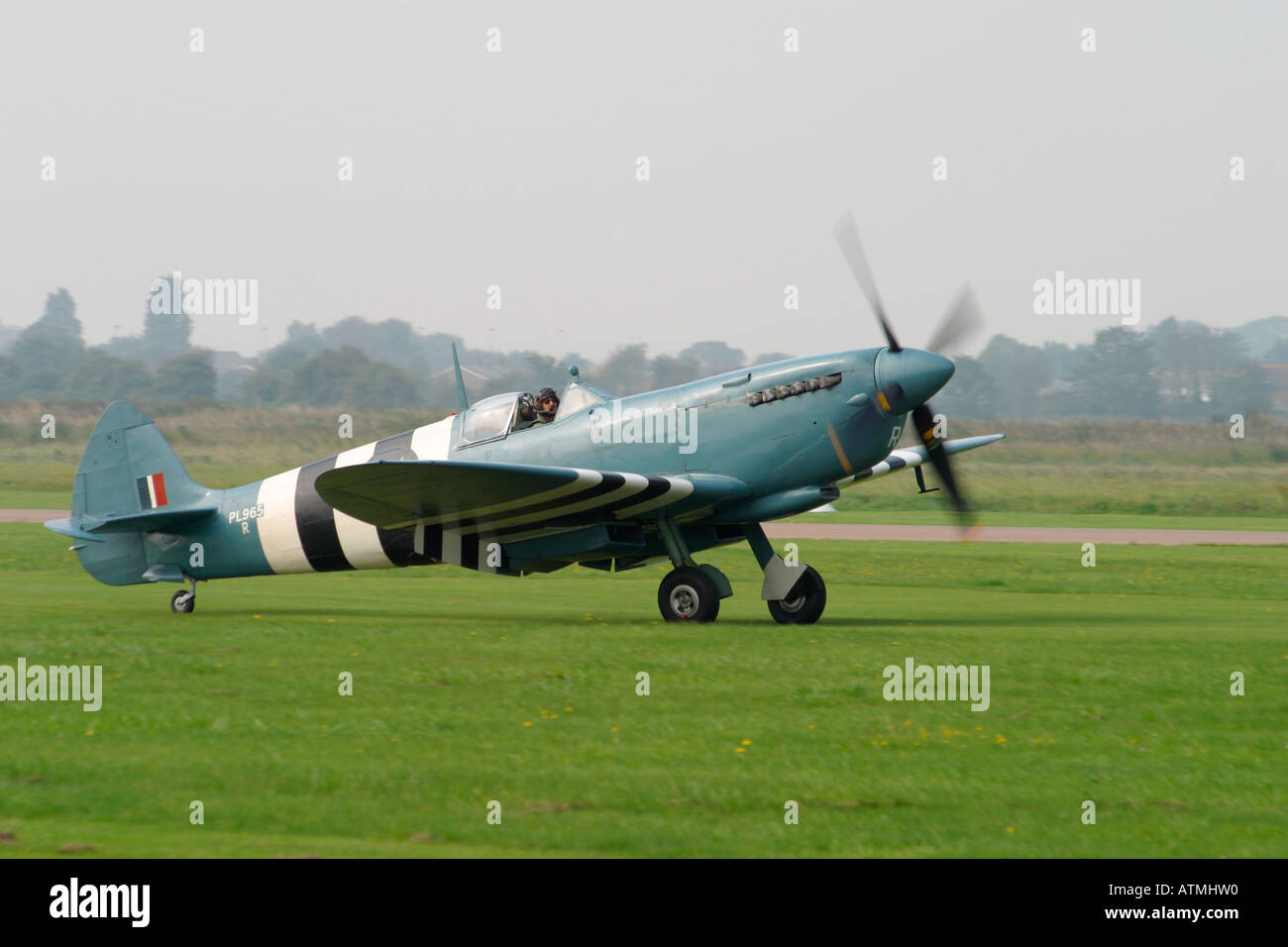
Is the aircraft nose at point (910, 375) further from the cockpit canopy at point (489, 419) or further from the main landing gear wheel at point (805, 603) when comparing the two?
the cockpit canopy at point (489, 419)

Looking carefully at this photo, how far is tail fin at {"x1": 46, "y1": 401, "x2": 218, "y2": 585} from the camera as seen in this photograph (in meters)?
17.9

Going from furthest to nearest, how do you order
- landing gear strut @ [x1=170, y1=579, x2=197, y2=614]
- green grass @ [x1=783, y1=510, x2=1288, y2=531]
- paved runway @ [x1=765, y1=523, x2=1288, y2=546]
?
1. green grass @ [x1=783, y1=510, x2=1288, y2=531]
2. paved runway @ [x1=765, y1=523, x2=1288, y2=546]
3. landing gear strut @ [x1=170, y1=579, x2=197, y2=614]

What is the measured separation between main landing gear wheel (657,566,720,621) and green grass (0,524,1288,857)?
44 cm

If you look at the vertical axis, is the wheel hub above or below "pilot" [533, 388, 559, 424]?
below

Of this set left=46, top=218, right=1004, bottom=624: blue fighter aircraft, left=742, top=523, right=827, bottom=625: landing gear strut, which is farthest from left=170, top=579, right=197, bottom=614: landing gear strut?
left=742, top=523, right=827, bottom=625: landing gear strut

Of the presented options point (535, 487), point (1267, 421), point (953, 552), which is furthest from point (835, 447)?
point (1267, 421)

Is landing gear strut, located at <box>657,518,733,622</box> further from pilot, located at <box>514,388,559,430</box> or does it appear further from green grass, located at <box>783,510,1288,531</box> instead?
green grass, located at <box>783,510,1288,531</box>

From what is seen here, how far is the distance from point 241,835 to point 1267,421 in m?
68.3

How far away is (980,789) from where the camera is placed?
7.63 m

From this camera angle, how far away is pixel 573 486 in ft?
47.4

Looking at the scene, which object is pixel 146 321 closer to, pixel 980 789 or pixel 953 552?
pixel 953 552

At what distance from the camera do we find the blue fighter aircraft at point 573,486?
48.8ft

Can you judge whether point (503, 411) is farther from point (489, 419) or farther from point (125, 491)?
point (125, 491)

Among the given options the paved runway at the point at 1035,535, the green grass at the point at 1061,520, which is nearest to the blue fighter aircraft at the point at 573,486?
the paved runway at the point at 1035,535
